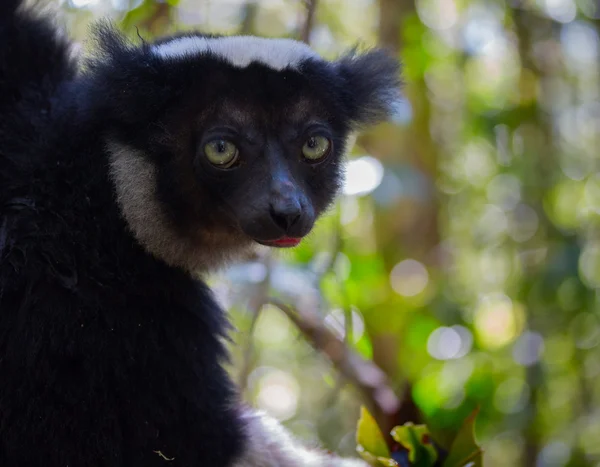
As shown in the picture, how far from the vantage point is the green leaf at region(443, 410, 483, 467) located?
84.0 inches

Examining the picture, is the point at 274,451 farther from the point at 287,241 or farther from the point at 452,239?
the point at 452,239

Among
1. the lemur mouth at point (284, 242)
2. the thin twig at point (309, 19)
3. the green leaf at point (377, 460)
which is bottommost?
the green leaf at point (377, 460)

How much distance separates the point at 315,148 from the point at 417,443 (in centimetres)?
102

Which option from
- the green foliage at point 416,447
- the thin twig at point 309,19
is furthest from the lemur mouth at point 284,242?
the thin twig at point 309,19

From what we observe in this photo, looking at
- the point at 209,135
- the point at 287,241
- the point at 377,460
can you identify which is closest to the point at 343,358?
the point at 287,241

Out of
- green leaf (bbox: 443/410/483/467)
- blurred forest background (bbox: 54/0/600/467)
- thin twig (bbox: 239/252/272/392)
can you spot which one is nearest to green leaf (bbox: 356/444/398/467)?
green leaf (bbox: 443/410/483/467)

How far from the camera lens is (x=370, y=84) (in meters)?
2.86

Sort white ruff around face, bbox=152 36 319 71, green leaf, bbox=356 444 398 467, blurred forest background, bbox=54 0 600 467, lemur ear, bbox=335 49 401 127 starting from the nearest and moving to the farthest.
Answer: green leaf, bbox=356 444 398 467 < white ruff around face, bbox=152 36 319 71 < lemur ear, bbox=335 49 401 127 < blurred forest background, bbox=54 0 600 467

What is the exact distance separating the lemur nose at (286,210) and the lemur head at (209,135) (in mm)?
13

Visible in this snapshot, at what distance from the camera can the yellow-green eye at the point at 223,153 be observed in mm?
2315

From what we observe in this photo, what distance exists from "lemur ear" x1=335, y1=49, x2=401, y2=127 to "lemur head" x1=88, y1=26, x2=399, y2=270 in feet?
0.81

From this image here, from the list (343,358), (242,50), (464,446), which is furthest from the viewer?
(343,358)

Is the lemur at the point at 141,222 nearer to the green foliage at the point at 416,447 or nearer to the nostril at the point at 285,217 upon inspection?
the nostril at the point at 285,217

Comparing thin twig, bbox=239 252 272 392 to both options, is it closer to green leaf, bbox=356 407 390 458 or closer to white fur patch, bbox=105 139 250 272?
white fur patch, bbox=105 139 250 272
